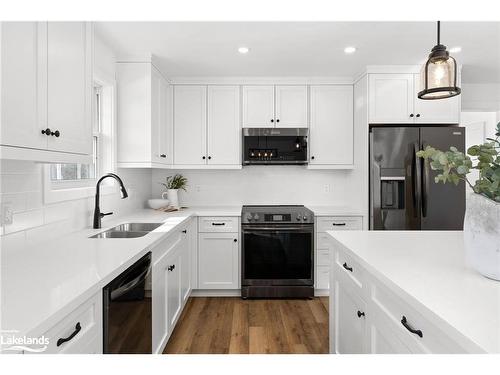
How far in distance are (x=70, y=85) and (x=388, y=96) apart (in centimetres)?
277

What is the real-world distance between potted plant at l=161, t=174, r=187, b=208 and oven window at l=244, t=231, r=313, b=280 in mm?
914

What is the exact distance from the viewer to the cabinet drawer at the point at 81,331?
33.9 inches

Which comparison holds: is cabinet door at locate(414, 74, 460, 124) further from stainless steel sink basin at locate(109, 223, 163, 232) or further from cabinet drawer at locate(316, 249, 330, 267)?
stainless steel sink basin at locate(109, 223, 163, 232)

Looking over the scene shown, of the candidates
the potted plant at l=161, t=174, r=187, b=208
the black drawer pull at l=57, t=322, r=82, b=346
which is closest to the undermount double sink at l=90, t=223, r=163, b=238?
the potted plant at l=161, t=174, r=187, b=208

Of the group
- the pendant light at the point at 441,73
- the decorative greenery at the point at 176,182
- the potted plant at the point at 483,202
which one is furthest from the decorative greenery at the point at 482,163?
the decorative greenery at the point at 176,182

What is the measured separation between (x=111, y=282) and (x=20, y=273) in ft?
1.01

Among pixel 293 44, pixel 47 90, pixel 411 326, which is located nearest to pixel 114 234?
pixel 47 90

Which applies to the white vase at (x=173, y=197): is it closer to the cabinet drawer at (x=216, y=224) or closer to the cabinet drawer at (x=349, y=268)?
the cabinet drawer at (x=216, y=224)

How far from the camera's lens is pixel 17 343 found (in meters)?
0.69

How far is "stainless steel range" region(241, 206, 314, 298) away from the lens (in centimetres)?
312

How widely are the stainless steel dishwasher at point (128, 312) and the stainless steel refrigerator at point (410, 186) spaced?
7.30ft
